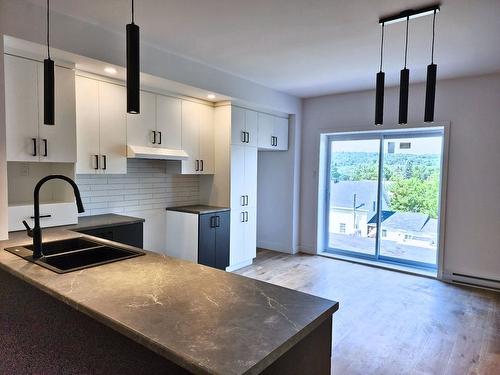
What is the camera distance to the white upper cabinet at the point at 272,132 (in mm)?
5406

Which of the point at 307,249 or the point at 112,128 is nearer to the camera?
the point at 112,128

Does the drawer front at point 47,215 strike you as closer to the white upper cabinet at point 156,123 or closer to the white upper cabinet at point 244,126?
the white upper cabinet at point 156,123

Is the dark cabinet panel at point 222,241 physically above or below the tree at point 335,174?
below

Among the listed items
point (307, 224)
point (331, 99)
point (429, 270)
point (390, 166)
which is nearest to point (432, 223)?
point (429, 270)

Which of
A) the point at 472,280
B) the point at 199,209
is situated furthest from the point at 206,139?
the point at 472,280

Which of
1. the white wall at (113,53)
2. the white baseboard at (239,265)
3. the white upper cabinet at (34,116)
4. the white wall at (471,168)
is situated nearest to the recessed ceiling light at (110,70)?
the white wall at (113,53)

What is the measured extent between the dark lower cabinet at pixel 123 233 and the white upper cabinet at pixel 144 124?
984 millimetres

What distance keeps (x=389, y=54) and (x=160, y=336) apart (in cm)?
369

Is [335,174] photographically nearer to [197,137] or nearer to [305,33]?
[197,137]

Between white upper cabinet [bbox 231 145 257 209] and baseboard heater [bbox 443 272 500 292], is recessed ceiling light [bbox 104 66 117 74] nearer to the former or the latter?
white upper cabinet [bbox 231 145 257 209]

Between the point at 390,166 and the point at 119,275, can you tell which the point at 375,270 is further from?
the point at 119,275

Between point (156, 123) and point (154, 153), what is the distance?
1.41ft

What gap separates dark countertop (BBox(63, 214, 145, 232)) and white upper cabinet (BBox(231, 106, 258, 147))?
74.6 inches

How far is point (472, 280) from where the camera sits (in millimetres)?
4484
